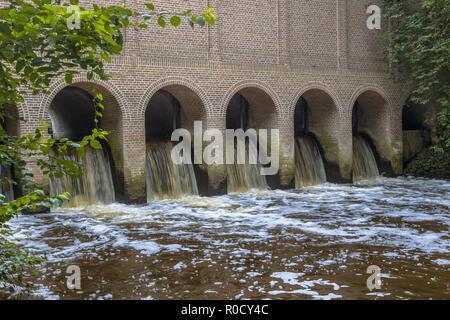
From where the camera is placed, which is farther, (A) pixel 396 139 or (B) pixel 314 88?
(A) pixel 396 139

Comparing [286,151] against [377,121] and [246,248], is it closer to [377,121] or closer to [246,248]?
[377,121]

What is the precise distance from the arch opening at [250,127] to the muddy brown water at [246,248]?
2.14m

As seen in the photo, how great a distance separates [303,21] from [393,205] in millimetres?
7612

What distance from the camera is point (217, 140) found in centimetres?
1341

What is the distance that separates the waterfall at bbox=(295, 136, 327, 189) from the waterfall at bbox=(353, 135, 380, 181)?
59.8 inches

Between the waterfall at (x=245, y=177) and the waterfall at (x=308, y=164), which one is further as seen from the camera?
the waterfall at (x=308, y=164)

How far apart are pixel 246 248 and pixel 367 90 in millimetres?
11673

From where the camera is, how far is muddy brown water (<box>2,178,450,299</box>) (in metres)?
4.97

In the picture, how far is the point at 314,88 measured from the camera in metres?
15.5

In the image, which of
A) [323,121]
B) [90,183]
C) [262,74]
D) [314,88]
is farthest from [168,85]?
[323,121]

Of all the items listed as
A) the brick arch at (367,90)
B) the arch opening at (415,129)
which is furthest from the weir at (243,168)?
the arch opening at (415,129)

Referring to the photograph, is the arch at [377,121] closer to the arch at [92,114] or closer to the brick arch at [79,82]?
the brick arch at [79,82]

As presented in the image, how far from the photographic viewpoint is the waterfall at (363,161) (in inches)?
656
